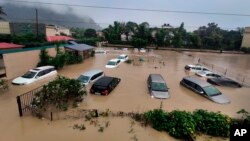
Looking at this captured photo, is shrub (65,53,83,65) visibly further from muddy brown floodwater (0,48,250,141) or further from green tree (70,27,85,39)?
green tree (70,27,85,39)

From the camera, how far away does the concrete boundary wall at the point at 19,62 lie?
755 inches

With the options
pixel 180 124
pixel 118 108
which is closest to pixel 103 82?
pixel 118 108

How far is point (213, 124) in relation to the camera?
10.5 metres

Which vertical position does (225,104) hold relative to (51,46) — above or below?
below

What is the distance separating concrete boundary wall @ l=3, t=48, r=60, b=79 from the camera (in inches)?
755

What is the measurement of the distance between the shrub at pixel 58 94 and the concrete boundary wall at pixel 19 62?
9.21 meters

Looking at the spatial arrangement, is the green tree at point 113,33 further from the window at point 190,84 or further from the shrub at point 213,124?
the shrub at point 213,124

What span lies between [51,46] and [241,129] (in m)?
25.9

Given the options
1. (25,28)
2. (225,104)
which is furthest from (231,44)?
(25,28)

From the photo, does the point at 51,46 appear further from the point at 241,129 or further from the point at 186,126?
the point at 241,129

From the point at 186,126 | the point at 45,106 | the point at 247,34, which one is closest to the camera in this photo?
the point at 186,126

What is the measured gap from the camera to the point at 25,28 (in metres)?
37.2

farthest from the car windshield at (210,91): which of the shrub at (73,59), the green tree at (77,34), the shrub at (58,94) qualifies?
the green tree at (77,34)

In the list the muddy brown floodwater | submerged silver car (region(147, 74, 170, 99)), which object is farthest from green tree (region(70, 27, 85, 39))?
submerged silver car (region(147, 74, 170, 99))
